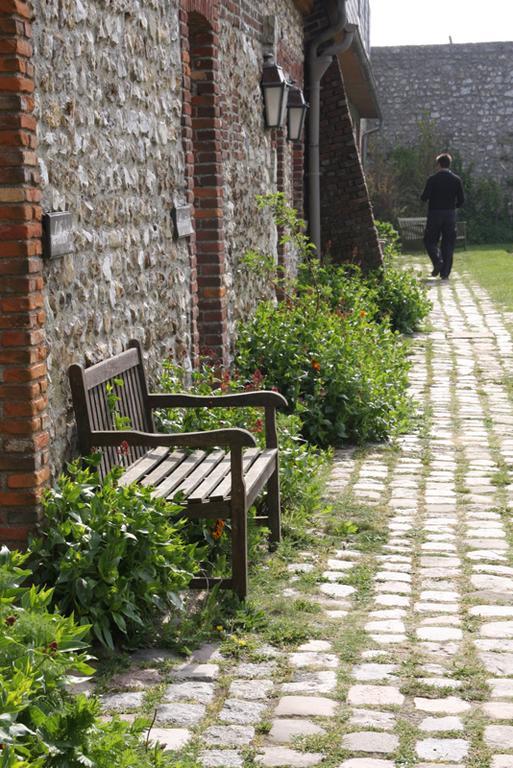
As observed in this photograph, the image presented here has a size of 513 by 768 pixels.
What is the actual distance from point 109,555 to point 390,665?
104cm

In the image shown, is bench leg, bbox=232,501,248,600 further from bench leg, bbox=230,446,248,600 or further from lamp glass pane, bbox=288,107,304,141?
lamp glass pane, bbox=288,107,304,141

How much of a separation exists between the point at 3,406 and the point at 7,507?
14.2 inches

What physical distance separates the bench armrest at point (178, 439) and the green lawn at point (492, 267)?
400 inches

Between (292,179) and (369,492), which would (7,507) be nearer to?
(369,492)

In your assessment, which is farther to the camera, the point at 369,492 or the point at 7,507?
the point at 369,492

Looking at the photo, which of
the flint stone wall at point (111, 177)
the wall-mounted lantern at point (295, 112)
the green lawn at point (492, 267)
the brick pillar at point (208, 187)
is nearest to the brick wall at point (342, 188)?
the green lawn at point (492, 267)

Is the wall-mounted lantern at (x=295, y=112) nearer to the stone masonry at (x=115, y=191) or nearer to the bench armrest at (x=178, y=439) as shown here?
the stone masonry at (x=115, y=191)

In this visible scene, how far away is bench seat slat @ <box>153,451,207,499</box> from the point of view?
4.52 metres

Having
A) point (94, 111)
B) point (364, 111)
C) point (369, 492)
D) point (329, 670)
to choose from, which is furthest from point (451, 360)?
point (364, 111)

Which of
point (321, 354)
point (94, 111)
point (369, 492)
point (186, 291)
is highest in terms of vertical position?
point (94, 111)

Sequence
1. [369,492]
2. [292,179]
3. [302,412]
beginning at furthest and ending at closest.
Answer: [292,179]
[302,412]
[369,492]

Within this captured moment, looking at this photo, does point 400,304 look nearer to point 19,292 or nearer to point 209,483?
point 209,483

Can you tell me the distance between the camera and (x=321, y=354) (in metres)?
7.96

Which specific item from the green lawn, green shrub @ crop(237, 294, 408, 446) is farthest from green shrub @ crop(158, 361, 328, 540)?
the green lawn
